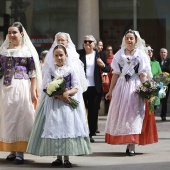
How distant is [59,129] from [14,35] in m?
1.58

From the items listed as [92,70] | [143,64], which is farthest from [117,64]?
[92,70]

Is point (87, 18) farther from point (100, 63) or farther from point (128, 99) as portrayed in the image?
point (128, 99)

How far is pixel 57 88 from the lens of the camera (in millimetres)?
9711

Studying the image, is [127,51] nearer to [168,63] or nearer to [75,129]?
[75,129]

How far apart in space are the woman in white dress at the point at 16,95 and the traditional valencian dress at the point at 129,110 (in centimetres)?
151

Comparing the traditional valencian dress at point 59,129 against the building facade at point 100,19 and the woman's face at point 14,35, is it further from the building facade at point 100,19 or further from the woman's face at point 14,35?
the building facade at point 100,19

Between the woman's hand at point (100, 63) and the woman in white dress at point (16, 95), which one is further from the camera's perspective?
the woman's hand at point (100, 63)

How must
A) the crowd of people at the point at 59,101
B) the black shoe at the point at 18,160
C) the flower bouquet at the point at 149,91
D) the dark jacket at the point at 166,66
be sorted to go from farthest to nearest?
the dark jacket at the point at 166,66 < the flower bouquet at the point at 149,91 < the black shoe at the point at 18,160 < the crowd of people at the point at 59,101

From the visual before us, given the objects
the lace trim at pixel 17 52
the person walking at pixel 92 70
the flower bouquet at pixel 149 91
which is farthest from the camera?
the person walking at pixel 92 70

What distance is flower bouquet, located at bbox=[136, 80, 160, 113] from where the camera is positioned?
11.1m

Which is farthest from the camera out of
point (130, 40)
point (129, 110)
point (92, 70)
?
point (92, 70)

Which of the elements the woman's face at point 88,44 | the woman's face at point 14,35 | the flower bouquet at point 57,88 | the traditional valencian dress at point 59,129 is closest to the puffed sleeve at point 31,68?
the woman's face at point 14,35

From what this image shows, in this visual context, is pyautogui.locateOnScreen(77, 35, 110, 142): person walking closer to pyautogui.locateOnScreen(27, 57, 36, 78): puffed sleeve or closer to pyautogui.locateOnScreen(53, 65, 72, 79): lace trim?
pyautogui.locateOnScreen(27, 57, 36, 78): puffed sleeve

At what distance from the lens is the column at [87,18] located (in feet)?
63.7
